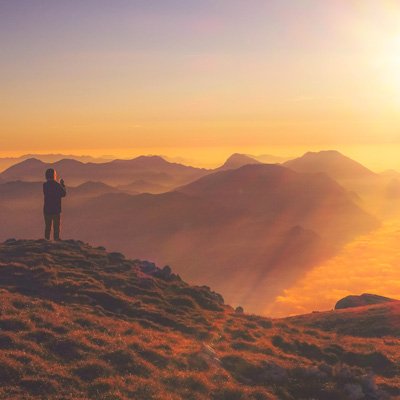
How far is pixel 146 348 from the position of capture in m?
21.8

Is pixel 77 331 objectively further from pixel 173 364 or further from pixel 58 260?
pixel 58 260

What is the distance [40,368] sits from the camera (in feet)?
56.5

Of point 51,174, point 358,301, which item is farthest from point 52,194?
point 358,301

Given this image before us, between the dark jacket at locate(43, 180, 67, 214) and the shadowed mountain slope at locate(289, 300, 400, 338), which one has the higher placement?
the dark jacket at locate(43, 180, 67, 214)

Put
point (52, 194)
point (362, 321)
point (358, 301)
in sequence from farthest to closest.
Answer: point (358, 301)
point (362, 321)
point (52, 194)

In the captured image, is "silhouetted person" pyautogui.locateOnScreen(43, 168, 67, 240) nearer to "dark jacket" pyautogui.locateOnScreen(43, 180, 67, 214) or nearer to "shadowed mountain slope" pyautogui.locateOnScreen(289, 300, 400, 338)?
"dark jacket" pyautogui.locateOnScreen(43, 180, 67, 214)

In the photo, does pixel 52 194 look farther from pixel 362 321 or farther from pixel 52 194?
pixel 362 321

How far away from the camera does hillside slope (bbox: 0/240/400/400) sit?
17.5m

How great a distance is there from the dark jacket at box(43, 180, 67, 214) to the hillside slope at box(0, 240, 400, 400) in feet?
12.5

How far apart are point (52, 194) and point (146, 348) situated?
20.4m

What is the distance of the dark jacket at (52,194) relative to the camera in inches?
1501

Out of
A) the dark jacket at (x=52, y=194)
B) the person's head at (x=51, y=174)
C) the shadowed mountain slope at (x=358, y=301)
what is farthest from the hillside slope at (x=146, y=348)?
the shadowed mountain slope at (x=358, y=301)

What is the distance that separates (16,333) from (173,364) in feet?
22.3

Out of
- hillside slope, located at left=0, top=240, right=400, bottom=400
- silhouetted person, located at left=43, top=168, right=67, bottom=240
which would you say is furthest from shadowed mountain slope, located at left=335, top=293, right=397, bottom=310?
silhouetted person, located at left=43, top=168, right=67, bottom=240
